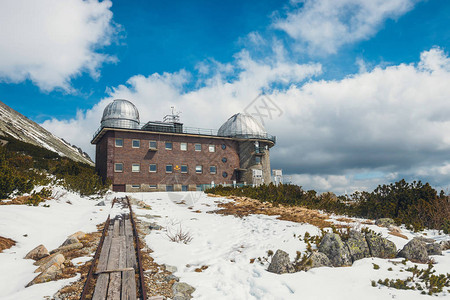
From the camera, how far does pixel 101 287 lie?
16.3ft

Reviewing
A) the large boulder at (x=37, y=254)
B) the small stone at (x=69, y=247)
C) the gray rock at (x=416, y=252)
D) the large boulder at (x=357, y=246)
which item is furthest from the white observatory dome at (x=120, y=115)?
the gray rock at (x=416, y=252)

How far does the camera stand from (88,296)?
472 cm

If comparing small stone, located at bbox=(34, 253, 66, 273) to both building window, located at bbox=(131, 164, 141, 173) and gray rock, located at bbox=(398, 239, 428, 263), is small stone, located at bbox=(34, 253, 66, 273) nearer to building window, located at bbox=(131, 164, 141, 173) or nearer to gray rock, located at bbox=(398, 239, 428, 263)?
gray rock, located at bbox=(398, 239, 428, 263)

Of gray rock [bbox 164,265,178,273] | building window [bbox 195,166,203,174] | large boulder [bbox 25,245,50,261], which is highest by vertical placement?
building window [bbox 195,166,203,174]

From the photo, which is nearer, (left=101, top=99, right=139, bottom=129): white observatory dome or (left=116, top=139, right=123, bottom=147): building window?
(left=116, top=139, right=123, bottom=147): building window

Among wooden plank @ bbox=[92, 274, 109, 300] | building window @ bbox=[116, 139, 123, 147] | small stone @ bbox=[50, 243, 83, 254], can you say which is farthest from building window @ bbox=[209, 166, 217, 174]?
wooden plank @ bbox=[92, 274, 109, 300]

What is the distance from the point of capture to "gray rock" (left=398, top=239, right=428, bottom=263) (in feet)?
20.4

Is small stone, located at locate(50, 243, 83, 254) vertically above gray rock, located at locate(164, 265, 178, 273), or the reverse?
small stone, located at locate(50, 243, 83, 254)

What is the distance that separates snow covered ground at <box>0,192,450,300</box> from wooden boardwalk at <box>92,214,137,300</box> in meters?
0.74

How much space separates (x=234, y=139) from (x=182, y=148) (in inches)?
309

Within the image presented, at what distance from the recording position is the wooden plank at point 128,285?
4.61m

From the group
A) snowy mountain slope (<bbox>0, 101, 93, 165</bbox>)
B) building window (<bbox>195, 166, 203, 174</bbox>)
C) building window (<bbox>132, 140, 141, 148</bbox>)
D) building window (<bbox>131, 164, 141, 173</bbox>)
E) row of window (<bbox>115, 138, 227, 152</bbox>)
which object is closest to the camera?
row of window (<bbox>115, 138, 227, 152</bbox>)

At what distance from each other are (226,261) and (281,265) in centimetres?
148

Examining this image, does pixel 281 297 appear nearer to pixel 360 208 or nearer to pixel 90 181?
pixel 360 208
